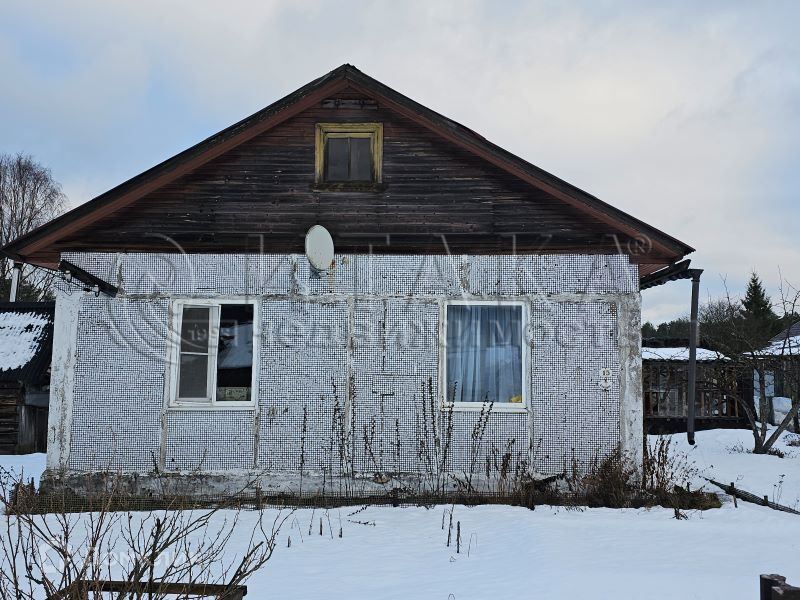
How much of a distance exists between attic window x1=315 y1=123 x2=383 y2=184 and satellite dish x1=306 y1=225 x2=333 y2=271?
1.00 m

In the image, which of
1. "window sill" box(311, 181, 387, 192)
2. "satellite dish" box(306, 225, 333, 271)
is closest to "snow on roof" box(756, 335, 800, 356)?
"window sill" box(311, 181, 387, 192)

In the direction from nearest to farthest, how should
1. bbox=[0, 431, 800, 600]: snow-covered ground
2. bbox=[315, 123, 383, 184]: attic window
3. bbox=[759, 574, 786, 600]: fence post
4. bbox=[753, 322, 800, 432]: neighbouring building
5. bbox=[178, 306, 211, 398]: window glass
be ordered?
bbox=[759, 574, 786, 600]: fence post
bbox=[0, 431, 800, 600]: snow-covered ground
bbox=[178, 306, 211, 398]: window glass
bbox=[315, 123, 383, 184]: attic window
bbox=[753, 322, 800, 432]: neighbouring building

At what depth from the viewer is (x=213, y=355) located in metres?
8.59

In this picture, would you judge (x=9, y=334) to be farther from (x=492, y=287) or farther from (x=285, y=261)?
(x=492, y=287)

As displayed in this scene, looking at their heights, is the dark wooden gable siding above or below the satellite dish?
above

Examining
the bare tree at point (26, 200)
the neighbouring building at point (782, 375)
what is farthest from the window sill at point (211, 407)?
the bare tree at point (26, 200)

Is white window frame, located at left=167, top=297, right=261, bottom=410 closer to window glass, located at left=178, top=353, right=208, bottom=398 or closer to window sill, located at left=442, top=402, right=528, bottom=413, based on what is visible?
window glass, located at left=178, top=353, right=208, bottom=398

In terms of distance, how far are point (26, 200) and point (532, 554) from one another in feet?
121

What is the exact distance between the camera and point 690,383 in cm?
890

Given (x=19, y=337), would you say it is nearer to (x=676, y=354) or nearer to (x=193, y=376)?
(x=193, y=376)

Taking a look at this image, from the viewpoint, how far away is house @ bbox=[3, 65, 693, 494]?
8336 millimetres

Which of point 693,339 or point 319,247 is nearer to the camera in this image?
point 319,247

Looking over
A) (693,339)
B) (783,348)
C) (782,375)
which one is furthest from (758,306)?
(693,339)

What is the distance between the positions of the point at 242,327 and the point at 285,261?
1.04m
